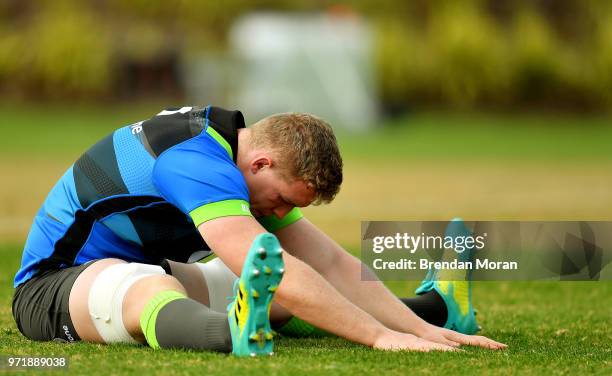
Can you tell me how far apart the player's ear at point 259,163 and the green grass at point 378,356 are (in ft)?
2.65

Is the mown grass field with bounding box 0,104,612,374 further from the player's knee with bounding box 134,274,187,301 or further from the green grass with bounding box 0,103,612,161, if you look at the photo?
the player's knee with bounding box 134,274,187,301

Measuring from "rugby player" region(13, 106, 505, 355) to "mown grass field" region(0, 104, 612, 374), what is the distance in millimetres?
131

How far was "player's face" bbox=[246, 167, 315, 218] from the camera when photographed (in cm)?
491

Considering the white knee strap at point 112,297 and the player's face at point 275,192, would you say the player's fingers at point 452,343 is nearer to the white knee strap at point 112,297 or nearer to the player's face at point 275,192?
the player's face at point 275,192

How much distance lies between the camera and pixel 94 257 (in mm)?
5336

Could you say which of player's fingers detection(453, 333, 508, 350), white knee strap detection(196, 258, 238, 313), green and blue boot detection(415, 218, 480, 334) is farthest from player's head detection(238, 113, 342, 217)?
green and blue boot detection(415, 218, 480, 334)

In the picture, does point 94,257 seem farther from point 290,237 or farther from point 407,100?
point 407,100

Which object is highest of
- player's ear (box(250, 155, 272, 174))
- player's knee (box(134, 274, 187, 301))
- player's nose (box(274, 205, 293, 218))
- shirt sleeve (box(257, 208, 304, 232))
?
player's ear (box(250, 155, 272, 174))

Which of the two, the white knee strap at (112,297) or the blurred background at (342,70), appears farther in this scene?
the blurred background at (342,70)

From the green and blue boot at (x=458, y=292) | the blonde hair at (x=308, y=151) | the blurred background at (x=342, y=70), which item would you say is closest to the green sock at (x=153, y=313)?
the blonde hair at (x=308, y=151)

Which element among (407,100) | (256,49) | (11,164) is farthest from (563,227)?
(407,100)

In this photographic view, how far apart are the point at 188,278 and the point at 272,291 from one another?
1221 mm

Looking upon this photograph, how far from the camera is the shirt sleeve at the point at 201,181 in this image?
15.5 ft

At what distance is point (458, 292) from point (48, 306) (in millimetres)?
2100
